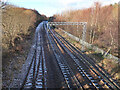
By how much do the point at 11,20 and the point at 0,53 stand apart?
19.7ft

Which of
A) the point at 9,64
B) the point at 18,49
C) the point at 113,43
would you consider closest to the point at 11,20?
the point at 18,49

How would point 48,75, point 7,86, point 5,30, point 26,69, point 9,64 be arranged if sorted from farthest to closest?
point 5,30 → point 9,64 → point 26,69 → point 48,75 → point 7,86

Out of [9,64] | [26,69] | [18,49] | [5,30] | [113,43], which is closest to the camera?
[26,69]

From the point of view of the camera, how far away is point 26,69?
11977 mm

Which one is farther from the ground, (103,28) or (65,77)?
(103,28)

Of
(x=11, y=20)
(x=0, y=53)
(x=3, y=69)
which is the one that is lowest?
(x=3, y=69)

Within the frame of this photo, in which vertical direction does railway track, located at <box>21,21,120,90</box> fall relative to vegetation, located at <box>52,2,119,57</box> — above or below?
below

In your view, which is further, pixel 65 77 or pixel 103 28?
pixel 103 28

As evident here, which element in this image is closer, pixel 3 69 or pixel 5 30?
pixel 3 69

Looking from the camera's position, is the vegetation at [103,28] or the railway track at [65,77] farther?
the vegetation at [103,28]

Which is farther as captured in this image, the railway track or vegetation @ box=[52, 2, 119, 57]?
vegetation @ box=[52, 2, 119, 57]

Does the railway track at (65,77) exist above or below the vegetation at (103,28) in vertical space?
below

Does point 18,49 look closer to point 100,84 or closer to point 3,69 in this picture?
point 3,69

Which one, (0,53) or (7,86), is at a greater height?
(0,53)
